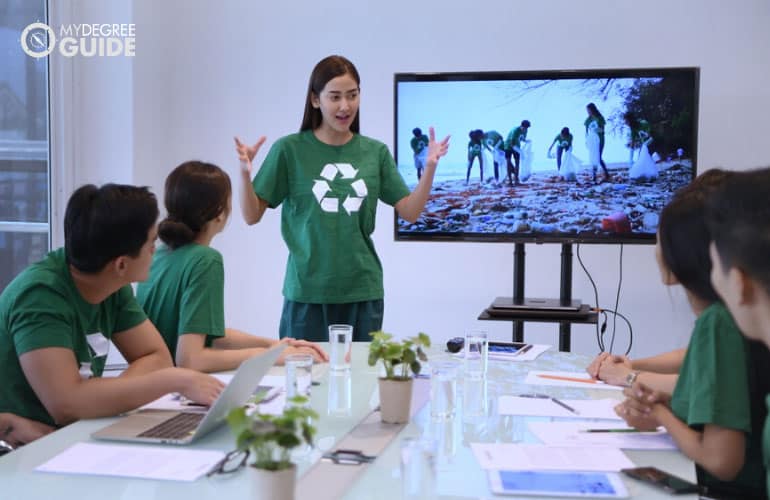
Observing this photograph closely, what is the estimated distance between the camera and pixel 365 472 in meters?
1.48

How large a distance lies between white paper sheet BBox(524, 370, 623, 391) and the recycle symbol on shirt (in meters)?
1.08

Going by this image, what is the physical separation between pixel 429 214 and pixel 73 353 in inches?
94.2

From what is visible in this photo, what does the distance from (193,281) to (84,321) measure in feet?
1.15

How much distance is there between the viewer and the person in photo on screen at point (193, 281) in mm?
2229

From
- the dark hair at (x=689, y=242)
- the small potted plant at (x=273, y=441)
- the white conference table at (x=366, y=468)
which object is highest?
the dark hair at (x=689, y=242)

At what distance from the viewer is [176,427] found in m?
1.69

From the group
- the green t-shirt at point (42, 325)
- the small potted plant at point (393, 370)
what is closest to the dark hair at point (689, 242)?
the small potted plant at point (393, 370)

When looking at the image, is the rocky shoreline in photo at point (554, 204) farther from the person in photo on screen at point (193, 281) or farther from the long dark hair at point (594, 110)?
the person in photo on screen at point (193, 281)

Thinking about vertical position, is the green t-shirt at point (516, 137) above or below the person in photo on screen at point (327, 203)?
above

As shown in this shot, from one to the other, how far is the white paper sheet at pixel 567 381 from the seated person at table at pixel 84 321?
0.83m

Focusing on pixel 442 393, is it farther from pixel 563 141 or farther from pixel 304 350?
pixel 563 141

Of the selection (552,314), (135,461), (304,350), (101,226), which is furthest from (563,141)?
(135,461)

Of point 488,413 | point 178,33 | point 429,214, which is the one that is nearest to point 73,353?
point 488,413

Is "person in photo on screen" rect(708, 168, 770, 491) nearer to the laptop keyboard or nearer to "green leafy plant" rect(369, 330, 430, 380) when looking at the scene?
"green leafy plant" rect(369, 330, 430, 380)
